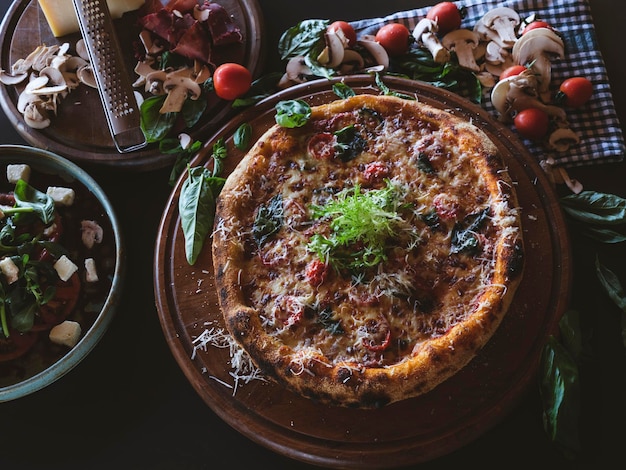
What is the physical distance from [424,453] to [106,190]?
6.70ft

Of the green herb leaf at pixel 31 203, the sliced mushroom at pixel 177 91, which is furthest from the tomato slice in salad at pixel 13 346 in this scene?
the sliced mushroom at pixel 177 91

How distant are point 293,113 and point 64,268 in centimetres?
126

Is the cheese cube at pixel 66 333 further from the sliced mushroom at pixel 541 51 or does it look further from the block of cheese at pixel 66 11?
the sliced mushroom at pixel 541 51

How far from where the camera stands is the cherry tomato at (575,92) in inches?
131

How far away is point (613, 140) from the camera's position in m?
3.33

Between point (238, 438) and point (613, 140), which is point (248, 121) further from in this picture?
point (613, 140)

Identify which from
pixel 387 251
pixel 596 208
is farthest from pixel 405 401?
pixel 596 208

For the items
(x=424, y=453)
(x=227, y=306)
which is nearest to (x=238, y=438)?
(x=227, y=306)

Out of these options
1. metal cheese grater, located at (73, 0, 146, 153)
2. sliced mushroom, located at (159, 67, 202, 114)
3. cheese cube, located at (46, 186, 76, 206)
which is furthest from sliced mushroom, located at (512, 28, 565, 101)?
cheese cube, located at (46, 186, 76, 206)

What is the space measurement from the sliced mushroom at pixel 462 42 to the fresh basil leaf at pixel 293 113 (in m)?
0.93

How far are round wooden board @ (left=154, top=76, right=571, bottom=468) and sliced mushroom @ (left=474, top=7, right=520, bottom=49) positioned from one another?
72 cm

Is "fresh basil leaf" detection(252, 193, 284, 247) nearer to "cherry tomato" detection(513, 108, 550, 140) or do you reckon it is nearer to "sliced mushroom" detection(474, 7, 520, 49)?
"cherry tomato" detection(513, 108, 550, 140)

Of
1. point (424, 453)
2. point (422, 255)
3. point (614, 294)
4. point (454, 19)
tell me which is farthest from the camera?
point (454, 19)

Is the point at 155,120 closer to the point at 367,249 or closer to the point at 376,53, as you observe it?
the point at 376,53
